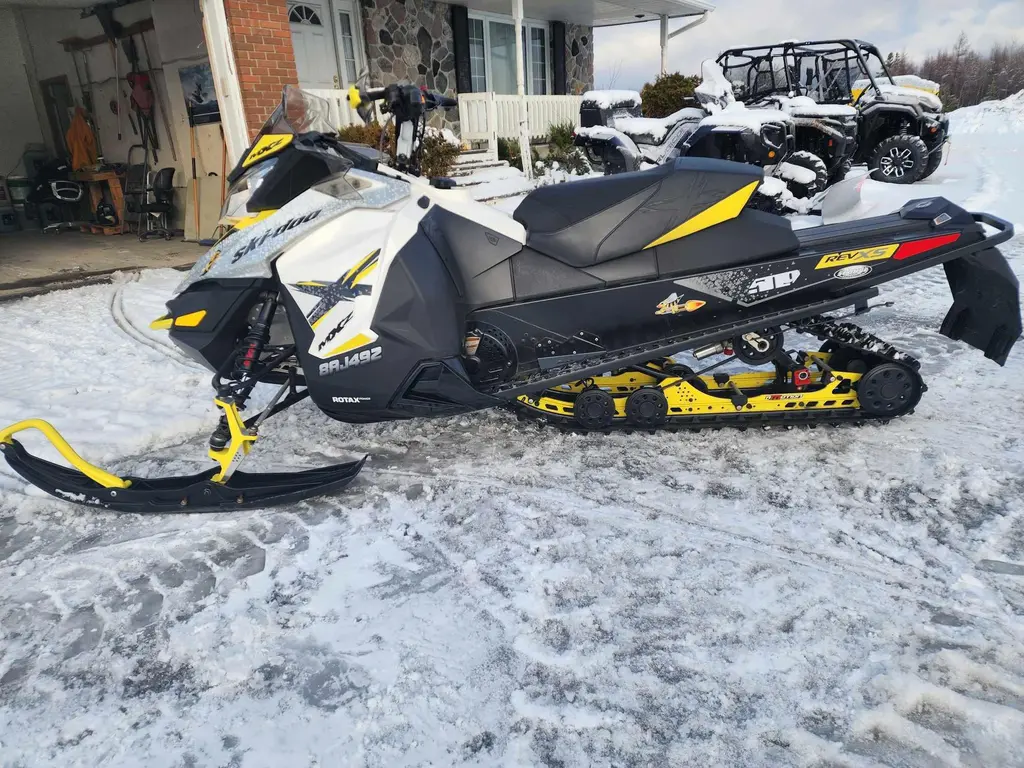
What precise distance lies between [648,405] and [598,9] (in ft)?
Result: 49.6

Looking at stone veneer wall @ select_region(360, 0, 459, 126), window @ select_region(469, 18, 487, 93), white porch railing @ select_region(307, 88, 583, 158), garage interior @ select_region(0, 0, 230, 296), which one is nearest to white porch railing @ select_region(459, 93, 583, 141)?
white porch railing @ select_region(307, 88, 583, 158)

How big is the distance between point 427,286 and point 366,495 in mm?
865

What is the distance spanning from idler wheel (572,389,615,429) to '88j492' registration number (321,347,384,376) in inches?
36.2

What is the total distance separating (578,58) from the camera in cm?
1744

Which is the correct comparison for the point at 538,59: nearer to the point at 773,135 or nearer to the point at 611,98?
the point at 611,98

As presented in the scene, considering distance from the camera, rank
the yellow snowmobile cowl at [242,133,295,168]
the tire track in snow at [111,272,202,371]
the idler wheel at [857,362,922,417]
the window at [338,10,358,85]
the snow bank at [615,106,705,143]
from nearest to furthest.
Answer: the yellow snowmobile cowl at [242,133,295,168], the idler wheel at [857,362,922,417], the tire track in snow at [111,272,202,371], the snow bank at [615,106,705,143], the window at [338,10,358,85]

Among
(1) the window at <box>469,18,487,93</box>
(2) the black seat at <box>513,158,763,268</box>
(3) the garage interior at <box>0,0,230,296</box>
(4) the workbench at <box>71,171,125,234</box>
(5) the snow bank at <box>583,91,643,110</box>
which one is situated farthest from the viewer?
(1) the window at <box>469,18,487,93</box>

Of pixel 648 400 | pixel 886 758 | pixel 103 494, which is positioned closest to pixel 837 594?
pixel 886 758

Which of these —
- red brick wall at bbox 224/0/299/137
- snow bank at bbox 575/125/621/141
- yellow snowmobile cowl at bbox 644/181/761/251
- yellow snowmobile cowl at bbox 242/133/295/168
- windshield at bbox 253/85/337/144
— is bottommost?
yellow snowmobile cowl at bbox 644/181/761/251

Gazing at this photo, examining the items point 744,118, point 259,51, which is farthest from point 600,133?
point 259,51

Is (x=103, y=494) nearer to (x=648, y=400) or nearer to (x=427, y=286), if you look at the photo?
(x=427, y=286)

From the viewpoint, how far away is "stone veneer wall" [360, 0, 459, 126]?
37.8ft

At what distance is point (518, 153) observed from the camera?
1222 centimetres

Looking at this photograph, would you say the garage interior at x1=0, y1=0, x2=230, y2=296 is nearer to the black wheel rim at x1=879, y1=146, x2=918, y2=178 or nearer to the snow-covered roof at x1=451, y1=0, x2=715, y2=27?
the snow-covered roof at x1=451, y1=0, x2=715, y2=27
